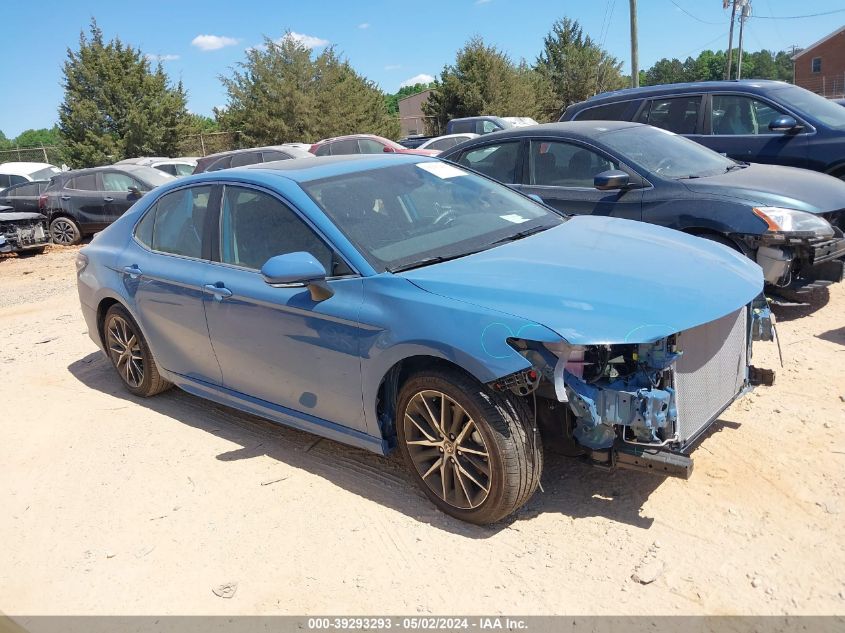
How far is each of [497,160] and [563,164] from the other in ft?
2.50

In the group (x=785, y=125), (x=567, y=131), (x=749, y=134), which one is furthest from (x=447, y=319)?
(x=749, y=134)

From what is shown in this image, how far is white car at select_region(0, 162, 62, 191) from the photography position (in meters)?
21.5

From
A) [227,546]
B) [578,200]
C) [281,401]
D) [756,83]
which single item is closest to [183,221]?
[281,401]

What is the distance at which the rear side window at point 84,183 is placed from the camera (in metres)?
15.7

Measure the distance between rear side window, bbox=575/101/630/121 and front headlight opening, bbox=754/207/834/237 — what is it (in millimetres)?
3626

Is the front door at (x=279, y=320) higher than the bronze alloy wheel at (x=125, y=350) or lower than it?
higher

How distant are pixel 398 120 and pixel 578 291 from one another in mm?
38976

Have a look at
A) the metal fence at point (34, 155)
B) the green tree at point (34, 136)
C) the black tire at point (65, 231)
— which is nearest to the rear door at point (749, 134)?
the black tire at point (65, 231)

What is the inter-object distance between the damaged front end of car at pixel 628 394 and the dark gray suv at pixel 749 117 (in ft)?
17.5

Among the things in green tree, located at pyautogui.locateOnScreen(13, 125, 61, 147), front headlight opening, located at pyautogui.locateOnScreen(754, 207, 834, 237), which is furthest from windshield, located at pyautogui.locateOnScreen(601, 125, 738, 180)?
green tree, located at pyautogui.locateOnScreen(13, 125, 61, 147)

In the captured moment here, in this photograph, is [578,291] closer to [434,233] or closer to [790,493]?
[434,233]

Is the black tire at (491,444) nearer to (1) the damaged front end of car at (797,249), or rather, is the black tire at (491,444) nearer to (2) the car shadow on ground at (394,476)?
(2) the car shadow on ground at (394,476)

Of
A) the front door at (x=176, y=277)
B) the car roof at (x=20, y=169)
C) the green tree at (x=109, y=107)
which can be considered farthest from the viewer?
the green tree at (x=109, y=107)

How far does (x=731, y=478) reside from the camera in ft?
12.1
